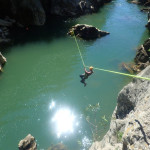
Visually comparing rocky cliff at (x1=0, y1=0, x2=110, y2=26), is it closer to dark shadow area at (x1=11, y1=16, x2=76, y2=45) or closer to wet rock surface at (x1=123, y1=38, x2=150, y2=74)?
dark shadow area at (x1=11, y1=16, x2=76, y2=45)

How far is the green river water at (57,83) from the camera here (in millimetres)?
15078

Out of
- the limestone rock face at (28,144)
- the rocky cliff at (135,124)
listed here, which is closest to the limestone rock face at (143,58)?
the rocky cliff at (135,124)

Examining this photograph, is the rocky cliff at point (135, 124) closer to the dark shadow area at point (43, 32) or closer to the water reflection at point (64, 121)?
the water reflection at point (64, 121)

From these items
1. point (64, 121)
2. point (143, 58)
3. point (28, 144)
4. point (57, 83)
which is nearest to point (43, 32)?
point (57, 83)

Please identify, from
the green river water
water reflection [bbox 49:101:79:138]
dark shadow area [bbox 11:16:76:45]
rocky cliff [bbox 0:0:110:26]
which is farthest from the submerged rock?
water reflection [bbox 49:101:79:138]

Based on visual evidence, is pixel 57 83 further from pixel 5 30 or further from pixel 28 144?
pixel 5 30

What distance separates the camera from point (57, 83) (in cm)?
→ 1998

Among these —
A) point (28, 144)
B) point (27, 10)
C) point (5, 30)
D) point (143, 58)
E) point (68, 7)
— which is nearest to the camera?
point (28, 144)

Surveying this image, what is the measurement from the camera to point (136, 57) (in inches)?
904

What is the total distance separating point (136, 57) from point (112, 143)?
50.7 ft

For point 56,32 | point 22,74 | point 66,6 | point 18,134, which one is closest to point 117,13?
point 66,6

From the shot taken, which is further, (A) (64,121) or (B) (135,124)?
(A) (64,121)

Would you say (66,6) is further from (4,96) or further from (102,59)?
(4,96)

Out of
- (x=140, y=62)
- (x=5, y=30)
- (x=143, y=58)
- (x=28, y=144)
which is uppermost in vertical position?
(x=28, y=144)
